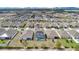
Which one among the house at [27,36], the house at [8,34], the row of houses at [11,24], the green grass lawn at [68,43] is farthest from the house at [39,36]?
the row of houses at [11,24]

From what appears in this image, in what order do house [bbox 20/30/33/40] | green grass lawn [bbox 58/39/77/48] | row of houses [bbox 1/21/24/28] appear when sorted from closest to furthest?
green grass lawn [bbox 58/39/77/48] < house [bbox 20/30/33/40] < row of houses [bbox 1/21/24/28]

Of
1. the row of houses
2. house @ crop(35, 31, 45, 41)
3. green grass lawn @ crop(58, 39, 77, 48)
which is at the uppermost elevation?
the row of houses

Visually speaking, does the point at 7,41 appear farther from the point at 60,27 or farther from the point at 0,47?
the point at 60,27

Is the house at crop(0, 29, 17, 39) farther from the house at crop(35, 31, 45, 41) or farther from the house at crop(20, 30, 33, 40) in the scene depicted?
the house at crop(35, 31, 45, 41)

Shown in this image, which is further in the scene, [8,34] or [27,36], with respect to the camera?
[8,34]

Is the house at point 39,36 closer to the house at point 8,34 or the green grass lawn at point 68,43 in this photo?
the green grass lawn at point 68,43

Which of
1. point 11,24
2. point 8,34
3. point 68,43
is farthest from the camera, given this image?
point 11,24

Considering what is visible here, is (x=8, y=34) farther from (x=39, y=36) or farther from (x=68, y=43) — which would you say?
(x=68, y=43)

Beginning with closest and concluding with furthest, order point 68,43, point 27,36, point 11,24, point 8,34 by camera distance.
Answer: point 68,43 → point 27,36 → point 8,34 → point 11,24

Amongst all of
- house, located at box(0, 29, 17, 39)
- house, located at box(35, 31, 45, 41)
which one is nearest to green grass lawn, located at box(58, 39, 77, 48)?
house, located at box(35, 31, 45, 41)

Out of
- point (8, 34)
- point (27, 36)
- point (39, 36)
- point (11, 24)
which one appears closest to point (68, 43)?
point (39, 36)

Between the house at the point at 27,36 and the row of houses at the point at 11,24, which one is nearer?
the house at the point at 27,36

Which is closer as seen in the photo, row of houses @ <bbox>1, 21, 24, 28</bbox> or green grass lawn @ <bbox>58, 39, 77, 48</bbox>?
green grass lawn @ <bbox>58, 39, 77, 48</bbox>
